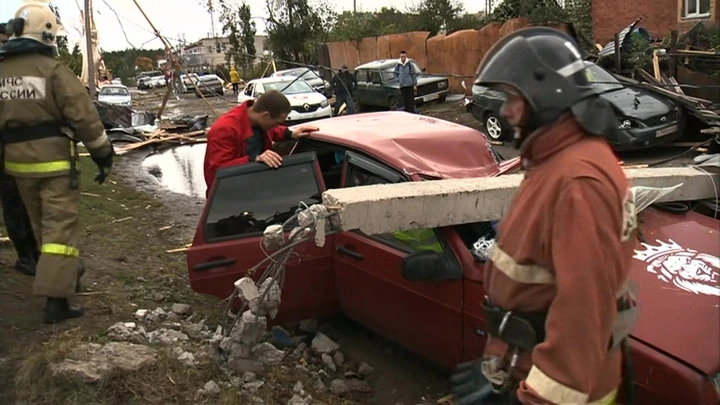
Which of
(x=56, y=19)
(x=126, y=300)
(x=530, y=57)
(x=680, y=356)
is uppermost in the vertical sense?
(x=56, y=19)

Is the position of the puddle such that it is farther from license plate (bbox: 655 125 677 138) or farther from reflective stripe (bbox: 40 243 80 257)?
license plate (bbox: 655 125 677 138)

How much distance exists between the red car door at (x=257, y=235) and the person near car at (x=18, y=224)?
140cm

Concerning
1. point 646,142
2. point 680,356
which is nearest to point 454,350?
point 680,356

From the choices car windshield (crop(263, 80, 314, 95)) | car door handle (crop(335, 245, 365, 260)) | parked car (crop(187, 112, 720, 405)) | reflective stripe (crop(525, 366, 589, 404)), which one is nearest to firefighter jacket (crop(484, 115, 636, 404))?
reflective stripe (crop(525, 366, 589, 404))

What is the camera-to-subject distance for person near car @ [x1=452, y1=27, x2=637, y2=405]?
164 centimetres

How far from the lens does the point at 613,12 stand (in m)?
20.0

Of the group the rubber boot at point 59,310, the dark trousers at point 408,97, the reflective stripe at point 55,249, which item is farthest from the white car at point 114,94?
the reflective stripe at point 55,249

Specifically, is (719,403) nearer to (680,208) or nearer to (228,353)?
(680,208)

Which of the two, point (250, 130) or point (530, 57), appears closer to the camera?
point (530, 57)

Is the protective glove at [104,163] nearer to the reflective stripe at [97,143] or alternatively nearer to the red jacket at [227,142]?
the reflective stripe at [97,143]

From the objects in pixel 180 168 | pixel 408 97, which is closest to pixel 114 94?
pixel 408 97

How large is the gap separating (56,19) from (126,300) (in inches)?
78.0

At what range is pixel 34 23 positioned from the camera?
4.03 meters

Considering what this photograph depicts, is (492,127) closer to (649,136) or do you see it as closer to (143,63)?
(649,136)
